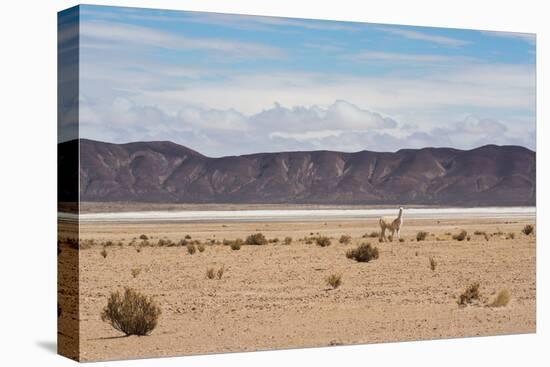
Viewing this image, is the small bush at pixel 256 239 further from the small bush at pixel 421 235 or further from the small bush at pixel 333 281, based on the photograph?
the small bush at pixel 421 235

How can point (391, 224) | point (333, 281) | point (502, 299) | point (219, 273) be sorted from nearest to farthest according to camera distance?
1. point (219, 273)
2. point (333, 281)
3. point (391, 224)
4. point (502, 299)

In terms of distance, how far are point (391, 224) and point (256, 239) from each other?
9.67 ft

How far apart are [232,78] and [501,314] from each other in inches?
304

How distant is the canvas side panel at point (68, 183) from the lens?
880 inches

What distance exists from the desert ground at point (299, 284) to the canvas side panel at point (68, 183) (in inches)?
5.8

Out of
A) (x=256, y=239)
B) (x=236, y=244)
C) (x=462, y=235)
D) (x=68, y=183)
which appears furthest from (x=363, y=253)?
(x=68, y=183)

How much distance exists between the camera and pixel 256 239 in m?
24.8

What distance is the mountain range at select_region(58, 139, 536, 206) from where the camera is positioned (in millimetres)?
23234

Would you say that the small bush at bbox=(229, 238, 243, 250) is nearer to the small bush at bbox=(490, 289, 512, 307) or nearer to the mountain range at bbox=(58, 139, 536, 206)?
the mountain range at bbox=(58, 139, 536, 206)

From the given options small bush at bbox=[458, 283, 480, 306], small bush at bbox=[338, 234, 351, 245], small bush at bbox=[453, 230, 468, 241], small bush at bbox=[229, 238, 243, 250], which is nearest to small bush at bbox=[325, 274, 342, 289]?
small bush at bbox=[338, 234, 351, 245]

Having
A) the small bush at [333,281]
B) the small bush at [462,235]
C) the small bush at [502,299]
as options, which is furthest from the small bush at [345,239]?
the small bush at [502,299]

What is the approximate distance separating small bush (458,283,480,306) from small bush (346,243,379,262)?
6.91 feet

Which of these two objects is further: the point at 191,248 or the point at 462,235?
the point at 462,235

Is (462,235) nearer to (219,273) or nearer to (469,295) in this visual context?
(469,295)
